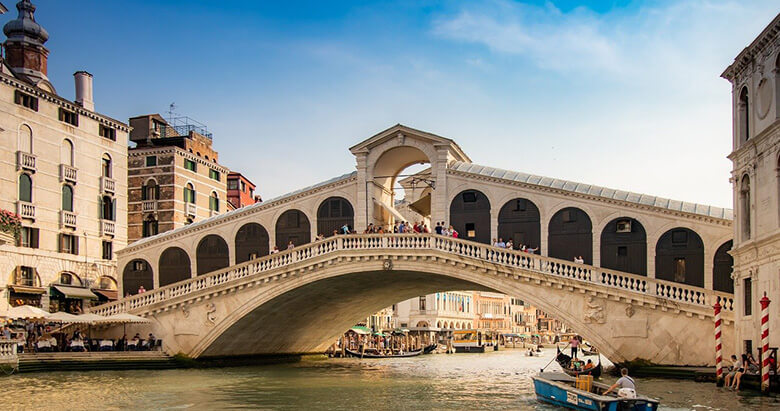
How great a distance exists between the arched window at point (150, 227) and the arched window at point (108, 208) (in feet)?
17.4

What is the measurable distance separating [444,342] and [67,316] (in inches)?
1988

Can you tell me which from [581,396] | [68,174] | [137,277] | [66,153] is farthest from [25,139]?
[581,396]

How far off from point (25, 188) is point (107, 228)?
5594 millimetres

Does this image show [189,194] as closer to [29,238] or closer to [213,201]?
[213,201]

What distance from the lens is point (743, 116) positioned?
25.2 meters

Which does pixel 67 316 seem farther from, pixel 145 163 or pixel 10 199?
pixel 145 163

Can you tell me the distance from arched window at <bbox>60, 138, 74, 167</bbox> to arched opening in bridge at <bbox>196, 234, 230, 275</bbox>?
6.56 metres

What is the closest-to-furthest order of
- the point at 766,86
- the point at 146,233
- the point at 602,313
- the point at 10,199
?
the point at 766,86, the point at 602,313, the point at 10,199, the point at 146,233

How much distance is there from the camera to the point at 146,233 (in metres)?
46.2

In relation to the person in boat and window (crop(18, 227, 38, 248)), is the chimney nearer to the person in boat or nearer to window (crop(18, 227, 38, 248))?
window (crop(18, 227, 38, 248))

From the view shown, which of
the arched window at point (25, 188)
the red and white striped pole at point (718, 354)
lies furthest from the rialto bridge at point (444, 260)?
the arched window at point (25, 188)

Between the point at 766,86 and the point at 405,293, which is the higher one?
the point at 766,86

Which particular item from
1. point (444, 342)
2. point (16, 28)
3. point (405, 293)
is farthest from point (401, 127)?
point (444, 342)

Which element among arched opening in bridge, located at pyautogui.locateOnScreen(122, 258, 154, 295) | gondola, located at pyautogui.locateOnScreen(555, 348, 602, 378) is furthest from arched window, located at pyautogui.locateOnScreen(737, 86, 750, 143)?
arched opening in bridge, located at pyautogui.locateOnScreen(122, 258, 154, 295)
